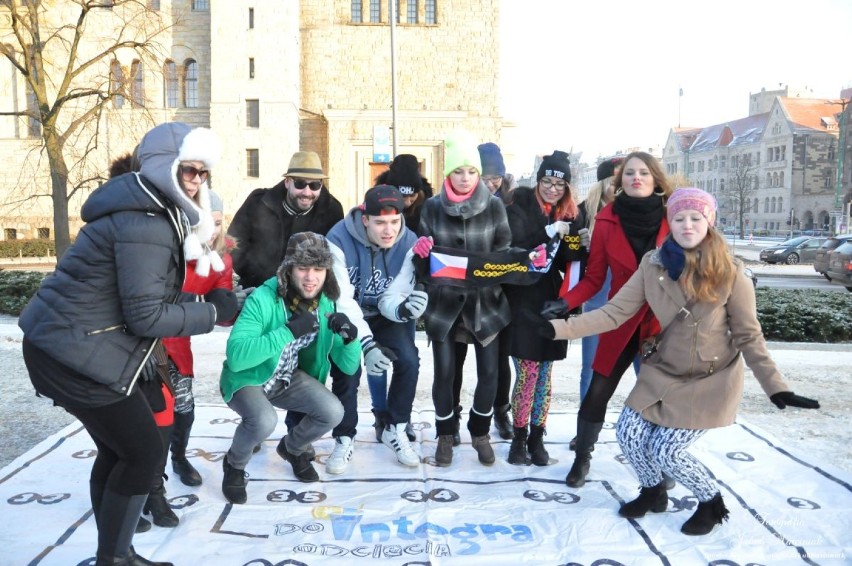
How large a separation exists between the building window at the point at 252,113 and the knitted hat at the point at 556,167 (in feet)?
84.8

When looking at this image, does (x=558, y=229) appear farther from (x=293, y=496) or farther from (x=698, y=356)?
(x=293, y=496)

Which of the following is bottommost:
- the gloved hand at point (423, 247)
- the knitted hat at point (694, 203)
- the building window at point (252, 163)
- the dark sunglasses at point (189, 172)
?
the gloved hand at point (423, 247)

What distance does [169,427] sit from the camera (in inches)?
118

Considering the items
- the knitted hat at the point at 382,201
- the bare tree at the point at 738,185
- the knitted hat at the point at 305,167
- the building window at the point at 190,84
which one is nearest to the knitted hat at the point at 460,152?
the knitted hat at the point at 382,201

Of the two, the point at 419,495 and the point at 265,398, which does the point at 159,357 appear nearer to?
the point at 265,398

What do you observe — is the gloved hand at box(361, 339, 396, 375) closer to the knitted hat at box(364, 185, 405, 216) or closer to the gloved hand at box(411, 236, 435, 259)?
the gloved hand at box(411, 236, 435, 259)

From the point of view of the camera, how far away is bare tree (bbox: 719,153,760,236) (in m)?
63.8

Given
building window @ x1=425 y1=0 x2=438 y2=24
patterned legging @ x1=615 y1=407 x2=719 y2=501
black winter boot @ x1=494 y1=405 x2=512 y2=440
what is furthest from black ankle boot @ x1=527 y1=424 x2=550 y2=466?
building window @ x1=425 y1=0 x2=438 y2=24

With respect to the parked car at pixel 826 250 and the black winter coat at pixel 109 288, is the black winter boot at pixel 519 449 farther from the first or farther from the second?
the parked car at pixel 826 250

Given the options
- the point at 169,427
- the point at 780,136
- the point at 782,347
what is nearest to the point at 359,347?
the point at 169,427

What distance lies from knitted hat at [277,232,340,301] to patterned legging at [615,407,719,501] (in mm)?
1901

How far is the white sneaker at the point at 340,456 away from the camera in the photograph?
4.14 metres

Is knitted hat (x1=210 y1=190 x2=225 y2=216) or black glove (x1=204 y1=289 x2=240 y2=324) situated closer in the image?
black glove (x1=204 y1=289 x2=240 y2=324)

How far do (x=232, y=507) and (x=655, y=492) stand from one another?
235cm
